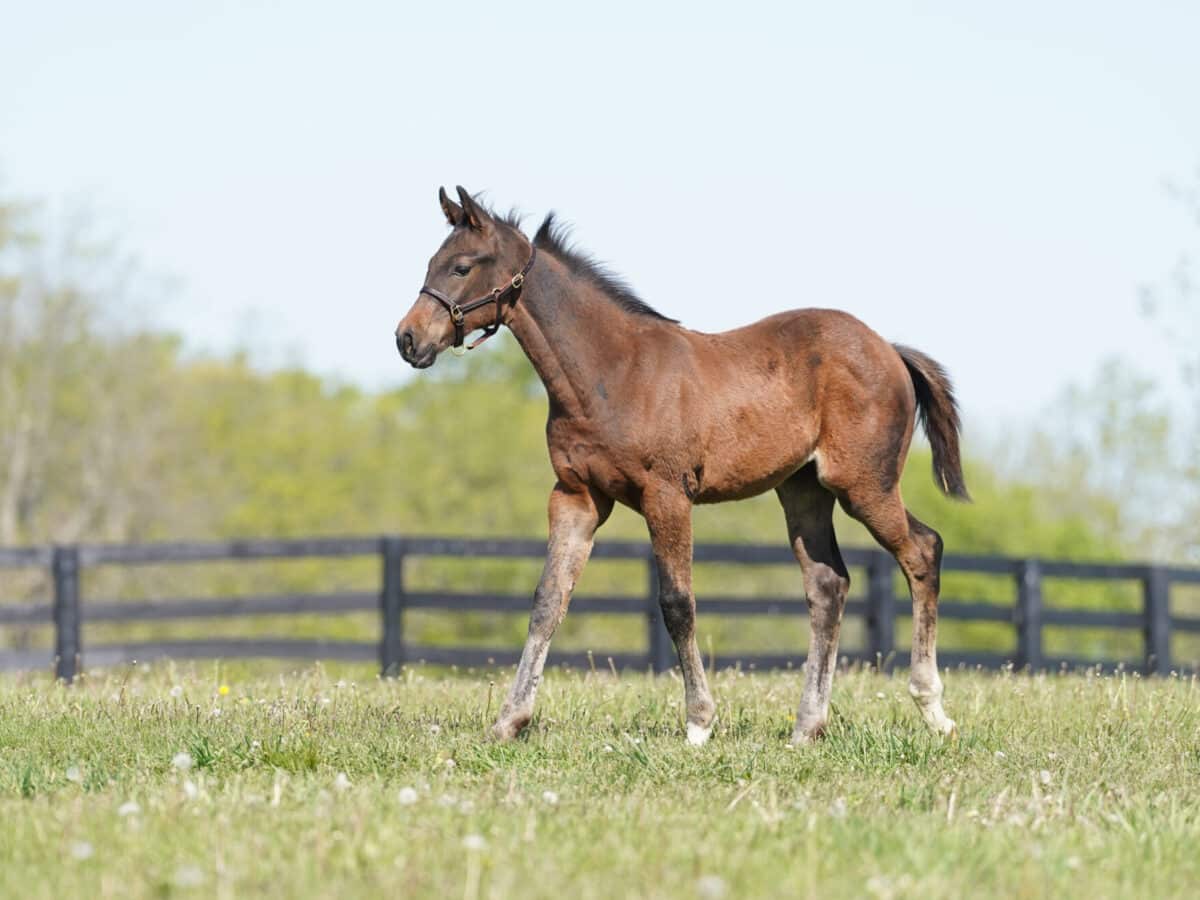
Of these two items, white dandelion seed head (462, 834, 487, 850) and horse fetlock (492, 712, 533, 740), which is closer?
white dandelion seed head (462, 834, 487, 850)

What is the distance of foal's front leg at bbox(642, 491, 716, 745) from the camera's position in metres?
6.78

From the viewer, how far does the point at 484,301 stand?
6.87m

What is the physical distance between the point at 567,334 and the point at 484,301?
16.8 inches

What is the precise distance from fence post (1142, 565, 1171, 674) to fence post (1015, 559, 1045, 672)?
1125mm

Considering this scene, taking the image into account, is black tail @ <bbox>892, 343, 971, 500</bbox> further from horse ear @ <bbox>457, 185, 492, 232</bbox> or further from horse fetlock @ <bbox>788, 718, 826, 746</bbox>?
horse ear @ <bbox>457, 185, 492, 232</bbox>

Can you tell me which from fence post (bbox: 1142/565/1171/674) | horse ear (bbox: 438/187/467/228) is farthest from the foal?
fence post (bbox: 1142/565/1171/674)

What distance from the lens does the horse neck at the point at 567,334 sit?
6.95 m

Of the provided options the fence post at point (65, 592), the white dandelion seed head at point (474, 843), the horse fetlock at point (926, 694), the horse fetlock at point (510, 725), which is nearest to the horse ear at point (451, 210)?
the horse fetlock at point (510, 725)

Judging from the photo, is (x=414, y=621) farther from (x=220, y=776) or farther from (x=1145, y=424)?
(x=220, y=776)

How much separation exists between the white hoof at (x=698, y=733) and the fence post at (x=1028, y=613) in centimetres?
890

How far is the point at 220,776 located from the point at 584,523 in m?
2.26

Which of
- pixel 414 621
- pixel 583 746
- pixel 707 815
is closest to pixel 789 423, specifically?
pixel 583 746

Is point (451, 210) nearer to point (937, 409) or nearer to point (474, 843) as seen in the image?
point (937, 409)

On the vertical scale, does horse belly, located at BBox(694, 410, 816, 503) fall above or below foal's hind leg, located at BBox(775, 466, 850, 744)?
above
